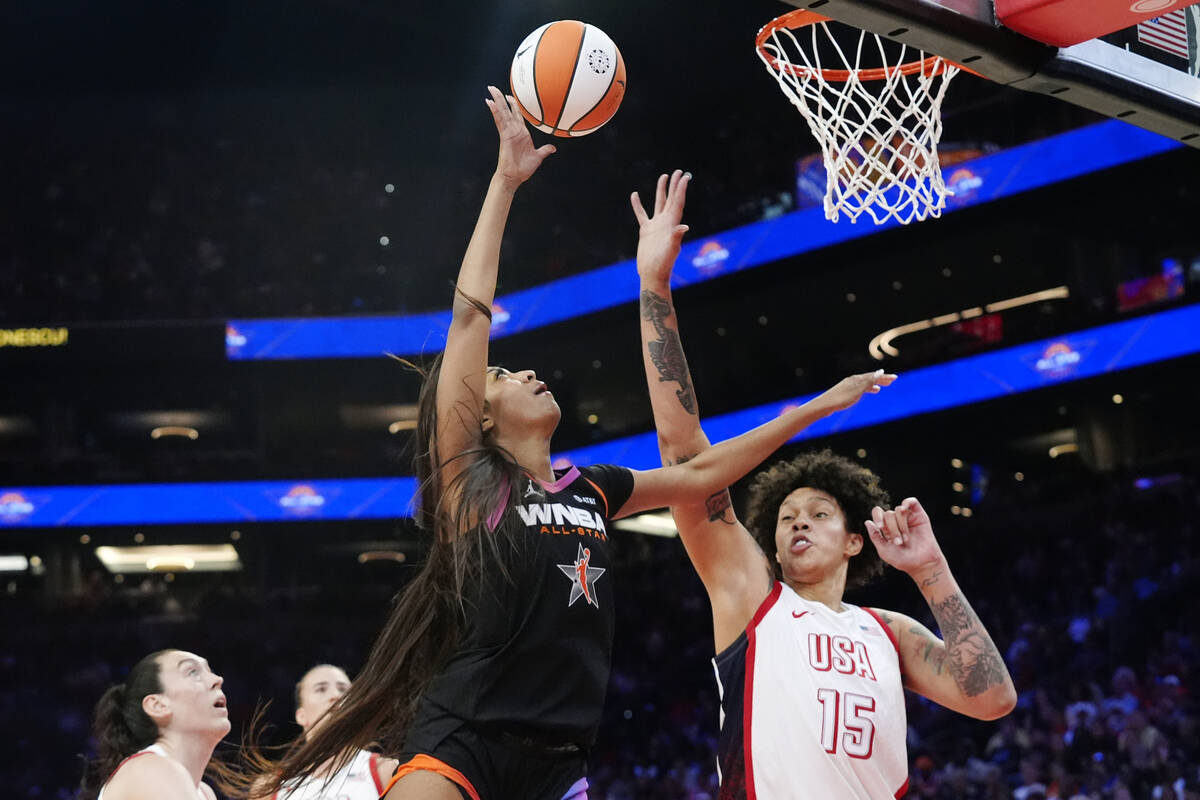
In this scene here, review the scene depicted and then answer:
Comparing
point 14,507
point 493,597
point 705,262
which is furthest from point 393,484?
point 493,597

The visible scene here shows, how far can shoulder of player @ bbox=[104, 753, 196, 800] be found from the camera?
3697mm

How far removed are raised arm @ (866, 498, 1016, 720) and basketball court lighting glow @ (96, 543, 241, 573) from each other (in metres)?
18.4

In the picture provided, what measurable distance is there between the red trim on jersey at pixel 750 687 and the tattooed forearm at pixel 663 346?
0.57m

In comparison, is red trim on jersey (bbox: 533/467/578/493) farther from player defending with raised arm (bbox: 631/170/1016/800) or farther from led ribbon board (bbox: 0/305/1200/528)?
led ribbon board (bbox: 0/305/1200/528)

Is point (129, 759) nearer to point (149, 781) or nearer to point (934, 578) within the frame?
point (149, 781)

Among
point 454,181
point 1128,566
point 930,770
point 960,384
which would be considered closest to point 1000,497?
point 960,384

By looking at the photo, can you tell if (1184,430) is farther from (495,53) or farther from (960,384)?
(495,53)

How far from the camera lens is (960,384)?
15.9 meters

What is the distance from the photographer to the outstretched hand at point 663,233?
11.8 ft

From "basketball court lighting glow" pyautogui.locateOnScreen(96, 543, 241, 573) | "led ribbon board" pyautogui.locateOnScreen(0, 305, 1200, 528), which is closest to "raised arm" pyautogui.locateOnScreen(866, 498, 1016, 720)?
"led ribbon board" pyautogui.locateOnScreen(0, 305, 1200, 528)

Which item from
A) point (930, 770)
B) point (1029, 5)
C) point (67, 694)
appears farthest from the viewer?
point (67, 694)

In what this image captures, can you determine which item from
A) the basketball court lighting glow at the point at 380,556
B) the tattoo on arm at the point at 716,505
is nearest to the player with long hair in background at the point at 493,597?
the tattoo on arm at the point at 716,505

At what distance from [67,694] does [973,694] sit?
1559cm

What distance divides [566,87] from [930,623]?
36.8 ft
